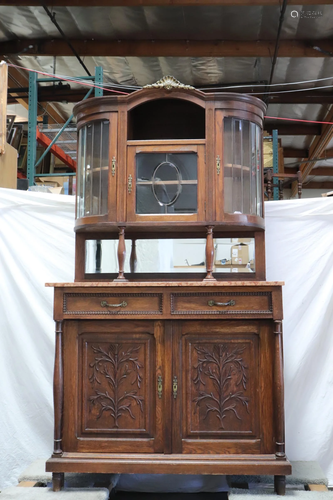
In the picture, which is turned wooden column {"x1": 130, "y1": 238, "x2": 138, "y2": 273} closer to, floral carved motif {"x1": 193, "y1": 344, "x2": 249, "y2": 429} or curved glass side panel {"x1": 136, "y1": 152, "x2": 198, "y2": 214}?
curved glass side panel {"x1": 136, "y1": 152, "x2": 198, "y2": 214}

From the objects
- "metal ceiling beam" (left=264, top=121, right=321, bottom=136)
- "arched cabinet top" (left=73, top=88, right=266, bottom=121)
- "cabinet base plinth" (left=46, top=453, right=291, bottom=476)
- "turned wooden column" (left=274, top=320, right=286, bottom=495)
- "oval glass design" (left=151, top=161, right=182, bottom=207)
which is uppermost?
"metal ceiling beam" (left=264, top=121, right=321, bottom=136)

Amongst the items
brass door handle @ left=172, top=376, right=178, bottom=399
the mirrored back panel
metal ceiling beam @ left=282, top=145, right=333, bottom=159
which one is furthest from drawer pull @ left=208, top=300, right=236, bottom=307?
metal ceiling beam @ left=282, top=145, right=333, bottom=159

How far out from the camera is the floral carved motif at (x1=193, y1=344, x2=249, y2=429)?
2078 mm

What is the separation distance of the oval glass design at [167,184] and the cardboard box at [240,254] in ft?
2.07

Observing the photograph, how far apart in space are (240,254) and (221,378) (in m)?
0.91

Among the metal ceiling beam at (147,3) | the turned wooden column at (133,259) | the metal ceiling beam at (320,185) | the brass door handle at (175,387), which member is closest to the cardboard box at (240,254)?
the turned wooden column at (133,259)

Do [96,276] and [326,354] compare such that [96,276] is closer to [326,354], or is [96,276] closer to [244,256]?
[244,256]

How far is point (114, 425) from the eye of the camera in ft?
6.91

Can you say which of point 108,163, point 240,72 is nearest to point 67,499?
point 108,163

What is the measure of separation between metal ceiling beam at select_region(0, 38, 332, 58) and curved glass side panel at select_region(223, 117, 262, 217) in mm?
2695

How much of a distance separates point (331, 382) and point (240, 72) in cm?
406

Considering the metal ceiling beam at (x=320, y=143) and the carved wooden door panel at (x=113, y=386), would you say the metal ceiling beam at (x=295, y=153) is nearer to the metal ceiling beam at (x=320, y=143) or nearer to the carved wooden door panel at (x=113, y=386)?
the metal ceiling beam at (x=320, y=143)

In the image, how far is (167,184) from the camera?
7.72 ft

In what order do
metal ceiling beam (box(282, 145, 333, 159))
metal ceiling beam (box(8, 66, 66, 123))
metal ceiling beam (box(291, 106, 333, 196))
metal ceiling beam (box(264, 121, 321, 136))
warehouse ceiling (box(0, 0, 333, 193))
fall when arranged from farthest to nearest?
metal ceiling beam (box(282, 145, 333, 159)), metal ceiling beam (box(264, 121, 321, 136)), metal ceiling beam (box(291, 106, 333, 196)), metal ceiling beam (box(8, 66, 66, 123)), warehouse ceiling (box(0, 0, 333, 193))
